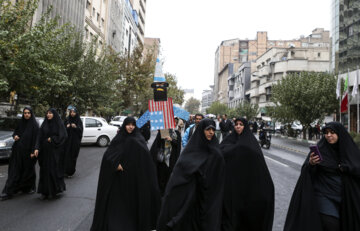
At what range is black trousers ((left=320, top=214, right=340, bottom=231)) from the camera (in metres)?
2.92

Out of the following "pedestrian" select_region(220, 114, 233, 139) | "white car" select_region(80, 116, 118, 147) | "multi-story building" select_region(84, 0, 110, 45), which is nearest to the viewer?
"pedestrian" select_region(220, 114, 233, 139)

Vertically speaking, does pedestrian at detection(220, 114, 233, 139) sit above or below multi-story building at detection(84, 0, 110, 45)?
below

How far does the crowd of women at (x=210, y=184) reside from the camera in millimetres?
2957

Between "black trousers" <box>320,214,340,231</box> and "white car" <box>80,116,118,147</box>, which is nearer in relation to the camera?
"black trousers" <box>320,214,340,231</box>

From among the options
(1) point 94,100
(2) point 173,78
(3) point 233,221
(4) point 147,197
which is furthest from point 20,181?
(2) point 173,78

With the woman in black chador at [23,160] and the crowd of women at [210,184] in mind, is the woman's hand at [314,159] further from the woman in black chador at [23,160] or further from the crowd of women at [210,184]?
the woman in black chador at [23,160]

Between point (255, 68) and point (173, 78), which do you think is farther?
point (255, 68)

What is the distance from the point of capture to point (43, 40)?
11.2m

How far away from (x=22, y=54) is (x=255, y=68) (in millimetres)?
62735

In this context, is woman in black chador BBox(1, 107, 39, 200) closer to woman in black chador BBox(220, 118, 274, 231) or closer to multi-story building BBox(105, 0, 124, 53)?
woman in black chador BBox(220, 118, 274, 231)

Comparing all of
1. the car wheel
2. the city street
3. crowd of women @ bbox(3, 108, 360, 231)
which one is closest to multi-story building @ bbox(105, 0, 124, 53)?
the car wheel

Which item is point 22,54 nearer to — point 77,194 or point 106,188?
point 77,194

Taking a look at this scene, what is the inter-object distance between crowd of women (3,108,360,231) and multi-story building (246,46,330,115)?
42.4 metres

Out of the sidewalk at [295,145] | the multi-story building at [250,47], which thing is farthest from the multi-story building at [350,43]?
the multi-story building at [250,47]
